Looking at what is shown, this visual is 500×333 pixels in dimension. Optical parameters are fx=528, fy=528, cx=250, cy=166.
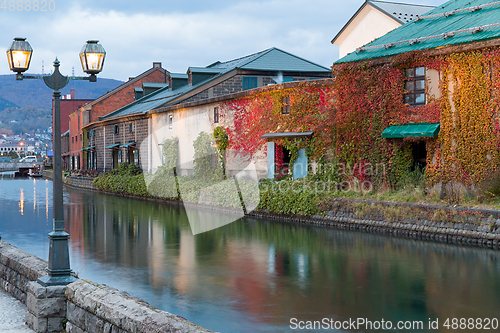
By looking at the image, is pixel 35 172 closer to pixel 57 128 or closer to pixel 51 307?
pixel 57 128

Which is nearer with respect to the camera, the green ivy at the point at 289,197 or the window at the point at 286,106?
the green ivy at the point at 289,197

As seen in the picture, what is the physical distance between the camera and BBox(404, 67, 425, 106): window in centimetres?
1853

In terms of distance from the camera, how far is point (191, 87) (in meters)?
36.6

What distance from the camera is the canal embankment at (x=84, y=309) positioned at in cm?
581

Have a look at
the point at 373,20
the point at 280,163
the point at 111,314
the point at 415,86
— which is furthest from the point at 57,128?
the point at 373,20

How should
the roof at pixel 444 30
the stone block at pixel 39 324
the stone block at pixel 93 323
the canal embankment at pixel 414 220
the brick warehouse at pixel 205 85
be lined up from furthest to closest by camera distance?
the brick warehouse at pixel 205 85 < the roof at pixel 444 30 < the canal embankment at pixel 414 220 < the stone block at pixel 39 324 < the stone block at pixel 93 323

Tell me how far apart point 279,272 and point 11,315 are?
561 centimetres

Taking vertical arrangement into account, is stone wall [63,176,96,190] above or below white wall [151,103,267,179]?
below

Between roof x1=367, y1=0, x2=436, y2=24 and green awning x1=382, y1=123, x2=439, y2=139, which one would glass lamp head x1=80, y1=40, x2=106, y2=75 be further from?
roof x1=367, y1=0, x2=436, y2=24

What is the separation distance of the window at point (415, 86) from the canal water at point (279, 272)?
18.2 feet

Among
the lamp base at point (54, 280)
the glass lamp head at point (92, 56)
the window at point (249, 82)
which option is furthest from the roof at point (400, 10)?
the lamp base at point (54, 280)

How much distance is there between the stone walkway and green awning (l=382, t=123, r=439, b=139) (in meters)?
13.5

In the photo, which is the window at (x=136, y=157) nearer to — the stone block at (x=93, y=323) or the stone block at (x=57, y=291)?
the stone block at (x=57, y=291)

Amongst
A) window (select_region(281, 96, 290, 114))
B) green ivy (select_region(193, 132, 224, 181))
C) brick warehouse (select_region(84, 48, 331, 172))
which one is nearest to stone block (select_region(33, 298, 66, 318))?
window (select_region(281, 96, 290, 114))
